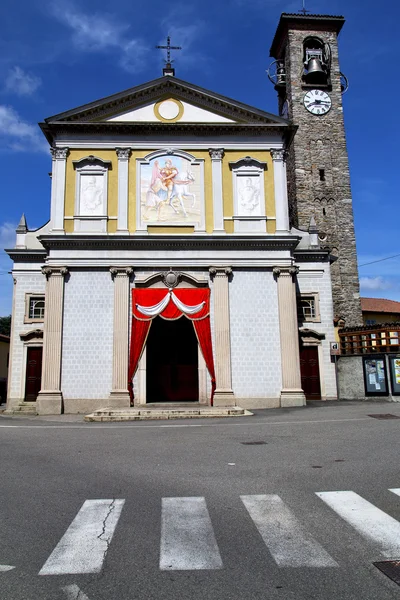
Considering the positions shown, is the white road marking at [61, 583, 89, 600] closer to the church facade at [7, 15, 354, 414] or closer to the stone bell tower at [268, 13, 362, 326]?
the church facade at [7, 15, 354, 414]

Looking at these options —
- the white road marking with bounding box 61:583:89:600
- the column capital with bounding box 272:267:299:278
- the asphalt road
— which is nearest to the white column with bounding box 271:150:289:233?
the column capital with bounding box 272:267:299:278

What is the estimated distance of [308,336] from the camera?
79.0 feet

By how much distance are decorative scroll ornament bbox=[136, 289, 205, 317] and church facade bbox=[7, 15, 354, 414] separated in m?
0.06

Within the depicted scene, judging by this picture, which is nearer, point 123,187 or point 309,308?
point 123,187

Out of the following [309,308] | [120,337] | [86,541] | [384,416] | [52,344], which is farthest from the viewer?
[309,308]

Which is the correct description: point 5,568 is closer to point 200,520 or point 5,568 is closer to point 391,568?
point 200,520

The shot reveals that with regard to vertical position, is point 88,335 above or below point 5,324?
below

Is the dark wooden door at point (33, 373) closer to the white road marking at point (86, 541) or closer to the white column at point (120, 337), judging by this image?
the white column at point (120, 337)

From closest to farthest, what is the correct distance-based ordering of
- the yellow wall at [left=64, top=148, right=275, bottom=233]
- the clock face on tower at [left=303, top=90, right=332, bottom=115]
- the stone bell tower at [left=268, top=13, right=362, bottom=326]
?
the yellow wall at [left=64, top=148, right=275, bottom=233] → the stone bell tower at [left=268, top=13, right=362, bottom=326] → the clock face on tower at [left=303, top=90, right=332, bottom=115]

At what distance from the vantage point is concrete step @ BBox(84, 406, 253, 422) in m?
17.4

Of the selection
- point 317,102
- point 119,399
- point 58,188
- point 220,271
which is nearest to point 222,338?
point 220,271

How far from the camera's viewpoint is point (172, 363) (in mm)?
22969

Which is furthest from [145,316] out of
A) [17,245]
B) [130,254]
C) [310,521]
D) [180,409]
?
[310,521]

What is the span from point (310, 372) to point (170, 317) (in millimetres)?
7427
